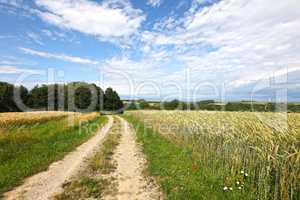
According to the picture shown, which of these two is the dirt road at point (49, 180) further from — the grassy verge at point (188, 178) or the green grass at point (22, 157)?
the grassy verge at point (188, 178)

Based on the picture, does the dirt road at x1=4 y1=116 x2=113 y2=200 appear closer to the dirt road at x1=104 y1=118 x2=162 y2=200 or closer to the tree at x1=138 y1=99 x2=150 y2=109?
the dirt road at x1=104 y1=118 x2=162 y2=200

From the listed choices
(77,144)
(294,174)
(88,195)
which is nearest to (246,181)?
(294,174)

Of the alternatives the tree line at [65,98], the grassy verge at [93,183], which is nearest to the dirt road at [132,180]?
the grassy verge at [93,183]

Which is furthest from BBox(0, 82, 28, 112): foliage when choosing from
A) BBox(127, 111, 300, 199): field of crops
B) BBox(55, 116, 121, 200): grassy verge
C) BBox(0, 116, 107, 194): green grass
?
BBox(127, 111, 300, 199): field of crops

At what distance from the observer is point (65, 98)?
75.6 metres

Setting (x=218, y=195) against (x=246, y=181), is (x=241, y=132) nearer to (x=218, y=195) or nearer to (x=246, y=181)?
(x=246, y=181)

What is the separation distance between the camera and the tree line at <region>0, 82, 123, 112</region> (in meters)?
73.0

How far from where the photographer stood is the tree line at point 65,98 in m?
73.0

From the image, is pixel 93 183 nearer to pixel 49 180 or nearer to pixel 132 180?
pixel 132 180

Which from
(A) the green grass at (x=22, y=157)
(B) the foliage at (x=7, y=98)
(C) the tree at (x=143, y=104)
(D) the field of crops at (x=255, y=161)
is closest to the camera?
(D) the field of crops at (x=255, y=161)

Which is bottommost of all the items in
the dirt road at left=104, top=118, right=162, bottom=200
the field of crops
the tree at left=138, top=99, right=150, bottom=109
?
the dirt road at left=104, top=118, right=162, bottom=200

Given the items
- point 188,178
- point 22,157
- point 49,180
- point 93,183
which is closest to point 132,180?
point 93,183

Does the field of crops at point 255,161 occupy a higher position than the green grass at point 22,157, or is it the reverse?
the field of crops at point 255,161

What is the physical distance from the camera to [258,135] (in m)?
6.70
